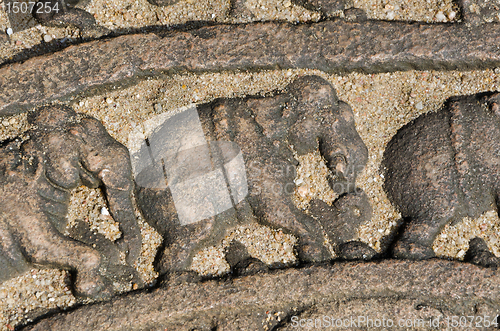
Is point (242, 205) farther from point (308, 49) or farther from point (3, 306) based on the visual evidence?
point (3, 306)

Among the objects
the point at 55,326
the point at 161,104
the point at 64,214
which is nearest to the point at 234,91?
the point at 161,104

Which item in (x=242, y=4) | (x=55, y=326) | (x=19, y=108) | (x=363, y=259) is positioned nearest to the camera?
(x=55, y=326)

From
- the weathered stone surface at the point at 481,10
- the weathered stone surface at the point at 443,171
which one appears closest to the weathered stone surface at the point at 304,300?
the weathered stone surface at the point at 443,171

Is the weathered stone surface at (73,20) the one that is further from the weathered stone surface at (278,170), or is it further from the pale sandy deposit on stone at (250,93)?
the weathered stone surface at (278,170)

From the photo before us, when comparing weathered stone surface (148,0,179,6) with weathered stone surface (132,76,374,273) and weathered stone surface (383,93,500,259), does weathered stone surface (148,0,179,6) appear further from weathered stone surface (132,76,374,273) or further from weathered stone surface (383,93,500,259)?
weathered stone surface (383,93,500,259)

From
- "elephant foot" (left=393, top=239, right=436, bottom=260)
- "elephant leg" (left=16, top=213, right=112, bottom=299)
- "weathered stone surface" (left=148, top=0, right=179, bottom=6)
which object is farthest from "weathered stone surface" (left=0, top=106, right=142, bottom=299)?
"elephant foot" (left=393, top=239, right=436, bottom=260)

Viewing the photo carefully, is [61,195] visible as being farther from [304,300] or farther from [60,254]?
[304,300]

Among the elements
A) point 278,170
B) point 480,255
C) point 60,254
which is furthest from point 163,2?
point 480,255
